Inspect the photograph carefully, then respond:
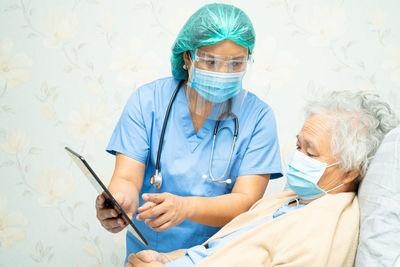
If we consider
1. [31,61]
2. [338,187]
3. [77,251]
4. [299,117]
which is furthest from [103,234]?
[338,187]

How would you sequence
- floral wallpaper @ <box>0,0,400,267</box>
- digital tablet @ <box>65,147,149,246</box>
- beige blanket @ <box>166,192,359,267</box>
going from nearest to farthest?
digital tablet @ <box>65,147,149,246</box> < beige blanket @ <box>166,192,359,267</box> < floral wallpaper @ <box>0,0,400,267</box>

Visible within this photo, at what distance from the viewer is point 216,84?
132 centimetres

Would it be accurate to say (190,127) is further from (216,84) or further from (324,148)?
(324,148)

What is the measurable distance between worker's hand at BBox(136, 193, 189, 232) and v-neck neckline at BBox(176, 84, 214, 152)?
1.03 feet

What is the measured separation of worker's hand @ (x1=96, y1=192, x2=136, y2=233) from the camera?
113 cm

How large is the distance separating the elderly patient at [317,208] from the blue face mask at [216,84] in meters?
0.27

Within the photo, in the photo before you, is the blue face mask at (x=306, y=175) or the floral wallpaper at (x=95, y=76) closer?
A: the blue face mask at (x=306, y=175)

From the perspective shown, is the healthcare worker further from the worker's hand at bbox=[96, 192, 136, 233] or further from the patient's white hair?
the patient's white hair

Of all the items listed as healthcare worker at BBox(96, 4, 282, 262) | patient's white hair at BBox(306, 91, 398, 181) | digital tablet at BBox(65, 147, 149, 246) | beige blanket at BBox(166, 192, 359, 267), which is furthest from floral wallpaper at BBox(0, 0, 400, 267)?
digital tablet at BBox(65, 147, 149, 246)

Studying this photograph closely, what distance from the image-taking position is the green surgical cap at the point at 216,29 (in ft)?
4.18

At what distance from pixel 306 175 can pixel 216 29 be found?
1.83 ft

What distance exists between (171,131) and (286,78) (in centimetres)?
81

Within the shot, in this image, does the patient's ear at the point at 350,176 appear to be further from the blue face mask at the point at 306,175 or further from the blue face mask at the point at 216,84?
the blue face mask at the point at 216,84

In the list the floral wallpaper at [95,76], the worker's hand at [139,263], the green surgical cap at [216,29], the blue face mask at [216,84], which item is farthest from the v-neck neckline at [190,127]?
the floral wallpaper at [95,76]
